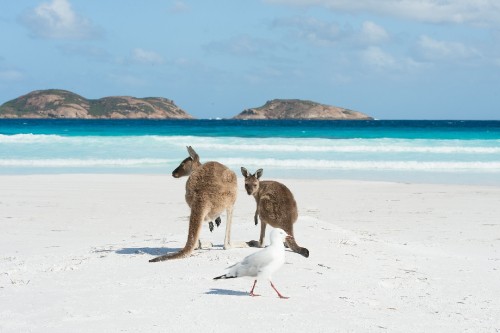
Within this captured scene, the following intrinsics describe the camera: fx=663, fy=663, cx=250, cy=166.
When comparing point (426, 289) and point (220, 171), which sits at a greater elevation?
point (220, 171)

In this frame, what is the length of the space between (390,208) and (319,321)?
9013 millimetres

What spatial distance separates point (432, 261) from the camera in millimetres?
7621

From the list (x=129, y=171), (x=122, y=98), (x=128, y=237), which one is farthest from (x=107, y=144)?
(x=122, y=98)

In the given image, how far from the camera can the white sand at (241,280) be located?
4750 mm

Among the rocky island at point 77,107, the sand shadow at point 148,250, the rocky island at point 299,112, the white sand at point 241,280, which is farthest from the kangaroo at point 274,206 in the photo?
the rocky island at point 299,112

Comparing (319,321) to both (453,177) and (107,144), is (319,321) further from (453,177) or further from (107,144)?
(107,144)

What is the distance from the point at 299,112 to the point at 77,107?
4618 cm

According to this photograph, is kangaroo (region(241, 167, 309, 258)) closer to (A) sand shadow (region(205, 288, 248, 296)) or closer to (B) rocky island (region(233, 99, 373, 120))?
(A) sand shadow (region(205, 288, 248, 296))

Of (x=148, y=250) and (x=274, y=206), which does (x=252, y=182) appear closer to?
(x=274, y=206)

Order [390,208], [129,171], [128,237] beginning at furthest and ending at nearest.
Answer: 1. [129,171]
2. [390,208]
3. [128,237]

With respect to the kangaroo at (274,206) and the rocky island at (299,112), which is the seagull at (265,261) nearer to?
the kangaroo at (274,206)

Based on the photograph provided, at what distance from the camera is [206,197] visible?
682 centimetres

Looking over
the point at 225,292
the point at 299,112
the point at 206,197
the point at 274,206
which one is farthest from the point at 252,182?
the point at 299,112

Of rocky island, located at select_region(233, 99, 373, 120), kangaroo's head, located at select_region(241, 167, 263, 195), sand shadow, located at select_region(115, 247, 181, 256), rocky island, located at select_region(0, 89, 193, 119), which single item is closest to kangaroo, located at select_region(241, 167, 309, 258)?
kangaroo's head, located at select_region(241, 167, 263, 195)
